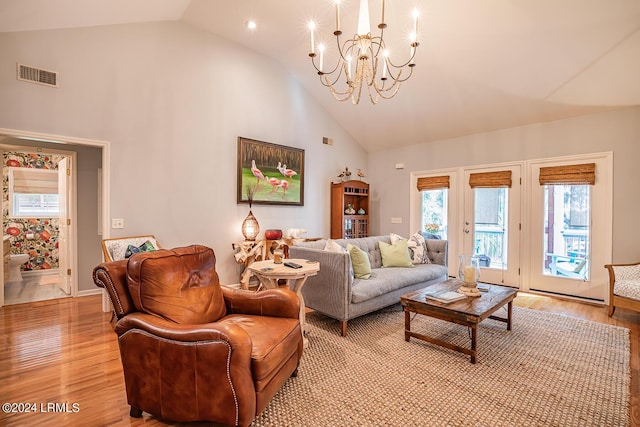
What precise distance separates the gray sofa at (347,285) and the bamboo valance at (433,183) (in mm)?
2106

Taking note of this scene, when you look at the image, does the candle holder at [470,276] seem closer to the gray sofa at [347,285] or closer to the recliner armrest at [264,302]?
the gray sofa at [347,285]

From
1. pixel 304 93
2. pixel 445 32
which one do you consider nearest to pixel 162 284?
pixel 445 32

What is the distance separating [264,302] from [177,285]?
0.59 m

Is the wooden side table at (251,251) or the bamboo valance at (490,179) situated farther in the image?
the bamboo valance at (490,179)

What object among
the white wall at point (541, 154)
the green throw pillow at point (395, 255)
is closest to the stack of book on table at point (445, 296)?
the green throw pillow at point (395, 255)

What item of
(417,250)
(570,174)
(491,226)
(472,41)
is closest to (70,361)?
(417,250)

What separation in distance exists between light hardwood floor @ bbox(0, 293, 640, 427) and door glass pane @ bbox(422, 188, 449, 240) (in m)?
1.99

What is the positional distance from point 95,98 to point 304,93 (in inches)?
125

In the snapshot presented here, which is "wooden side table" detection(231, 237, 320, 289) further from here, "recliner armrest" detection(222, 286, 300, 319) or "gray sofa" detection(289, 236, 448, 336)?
"recliner armrest" detection(222, 286, 300, 319)

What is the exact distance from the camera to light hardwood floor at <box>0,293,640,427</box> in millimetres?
1794

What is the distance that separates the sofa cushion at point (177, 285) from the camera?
1753mm

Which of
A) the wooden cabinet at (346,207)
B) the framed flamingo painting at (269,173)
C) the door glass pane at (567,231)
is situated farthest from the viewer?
the wooden cabinet at (346,207)

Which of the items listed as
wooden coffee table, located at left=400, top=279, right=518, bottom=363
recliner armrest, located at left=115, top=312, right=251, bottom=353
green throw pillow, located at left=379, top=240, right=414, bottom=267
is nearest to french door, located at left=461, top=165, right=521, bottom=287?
green throw pillow, located at left=379, top=240, right=414, bottom=267

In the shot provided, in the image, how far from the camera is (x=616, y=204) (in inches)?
151
